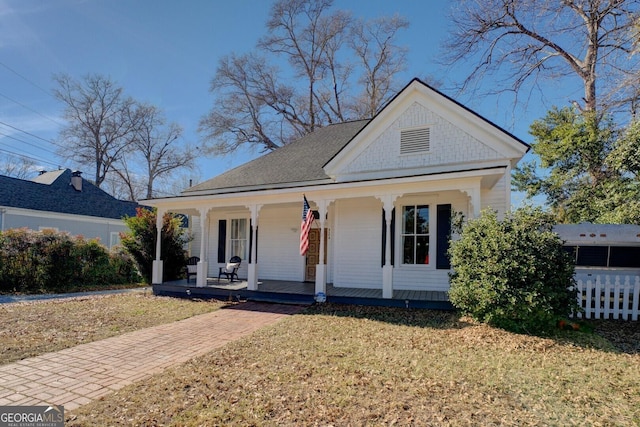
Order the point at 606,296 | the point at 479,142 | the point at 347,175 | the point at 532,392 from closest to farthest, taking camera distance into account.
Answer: the point at 532,392, the point at 606,296, the point at 479,142, the point at 347,175

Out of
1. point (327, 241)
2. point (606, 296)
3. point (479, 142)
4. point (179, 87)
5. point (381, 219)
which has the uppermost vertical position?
point (179, 87)

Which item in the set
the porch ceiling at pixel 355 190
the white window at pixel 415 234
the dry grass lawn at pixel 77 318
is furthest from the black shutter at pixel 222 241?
the white window at pixel 415 234

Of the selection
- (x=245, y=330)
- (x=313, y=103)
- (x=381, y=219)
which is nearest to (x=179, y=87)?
(x=313, y=103)

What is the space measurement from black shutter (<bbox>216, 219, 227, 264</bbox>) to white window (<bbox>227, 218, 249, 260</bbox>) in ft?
0.78

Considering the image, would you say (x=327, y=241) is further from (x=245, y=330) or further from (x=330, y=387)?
(x=330, y=387)

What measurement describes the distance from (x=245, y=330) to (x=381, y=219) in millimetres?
5289

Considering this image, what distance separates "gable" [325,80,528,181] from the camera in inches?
380

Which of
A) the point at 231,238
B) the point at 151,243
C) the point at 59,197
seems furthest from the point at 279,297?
the point at 59,197

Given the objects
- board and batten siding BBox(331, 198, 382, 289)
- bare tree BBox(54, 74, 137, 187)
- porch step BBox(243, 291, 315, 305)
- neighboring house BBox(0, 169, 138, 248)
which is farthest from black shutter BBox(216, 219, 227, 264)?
bare tree BBox(54, 74, 137, 187)

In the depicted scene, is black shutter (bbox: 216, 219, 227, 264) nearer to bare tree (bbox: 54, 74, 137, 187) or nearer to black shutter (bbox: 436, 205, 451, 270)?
black shutter (bbox: 436, 205, 451, 270)

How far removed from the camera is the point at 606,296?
810cm

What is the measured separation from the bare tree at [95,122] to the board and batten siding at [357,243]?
98.3 feet

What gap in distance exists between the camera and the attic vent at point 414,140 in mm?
10398

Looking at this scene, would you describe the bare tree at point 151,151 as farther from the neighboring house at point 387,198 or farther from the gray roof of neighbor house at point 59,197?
the neighboring house at point 387,198
